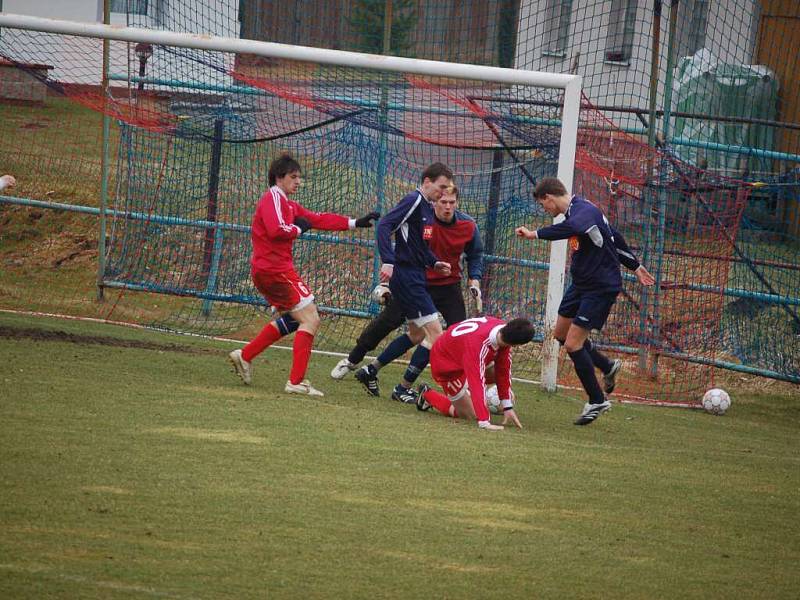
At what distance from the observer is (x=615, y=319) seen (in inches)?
450

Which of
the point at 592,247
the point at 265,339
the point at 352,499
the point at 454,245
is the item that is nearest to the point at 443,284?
the point at 454,245

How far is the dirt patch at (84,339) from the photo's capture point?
9930 mm

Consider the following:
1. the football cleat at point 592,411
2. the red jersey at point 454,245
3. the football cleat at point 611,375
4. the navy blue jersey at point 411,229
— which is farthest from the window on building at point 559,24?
the football cleat at point 592,411

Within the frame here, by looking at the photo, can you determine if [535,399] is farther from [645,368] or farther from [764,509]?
[764,509]

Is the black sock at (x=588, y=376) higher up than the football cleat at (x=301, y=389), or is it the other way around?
the black sock at (x=588, y=376)

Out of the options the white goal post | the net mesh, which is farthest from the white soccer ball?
the net mesh

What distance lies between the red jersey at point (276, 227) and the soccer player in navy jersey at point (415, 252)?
0.37 m

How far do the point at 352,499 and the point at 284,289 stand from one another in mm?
3083

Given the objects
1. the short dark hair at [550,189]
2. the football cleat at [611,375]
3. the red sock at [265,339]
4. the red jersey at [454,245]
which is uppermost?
the short dark hair at [550,189]

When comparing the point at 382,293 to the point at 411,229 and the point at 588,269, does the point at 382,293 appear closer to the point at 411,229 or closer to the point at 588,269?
the point at 411,229

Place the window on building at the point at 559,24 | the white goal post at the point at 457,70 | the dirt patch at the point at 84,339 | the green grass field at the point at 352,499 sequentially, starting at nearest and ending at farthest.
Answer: the green grass field at the point at 352,499, the white goal post at the point at 457,70, the dirt patch at the point at 84,339, the window on building at the point at 559,24

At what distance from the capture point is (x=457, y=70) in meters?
9.38

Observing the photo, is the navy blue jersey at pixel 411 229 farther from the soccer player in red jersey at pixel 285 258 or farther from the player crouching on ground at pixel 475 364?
the player crouching on ground at pixel 475 364

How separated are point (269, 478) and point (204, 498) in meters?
0.53
